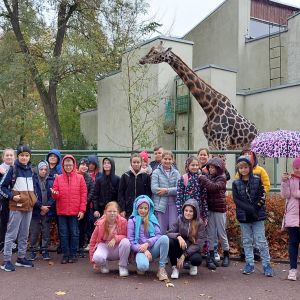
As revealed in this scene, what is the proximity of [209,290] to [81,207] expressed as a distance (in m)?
2.34

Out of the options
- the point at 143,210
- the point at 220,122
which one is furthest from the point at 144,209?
the point at 220,122

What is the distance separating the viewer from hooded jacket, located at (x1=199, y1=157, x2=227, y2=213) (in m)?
6.52

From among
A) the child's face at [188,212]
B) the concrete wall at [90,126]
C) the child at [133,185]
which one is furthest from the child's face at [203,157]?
the concrete wall at [90,126]

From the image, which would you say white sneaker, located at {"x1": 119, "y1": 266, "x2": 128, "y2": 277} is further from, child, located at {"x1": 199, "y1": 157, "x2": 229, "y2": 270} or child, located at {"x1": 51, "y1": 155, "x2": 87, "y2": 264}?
child, located at {"x1": 199, "y1": 157, "x2": 229, "y2": 270}

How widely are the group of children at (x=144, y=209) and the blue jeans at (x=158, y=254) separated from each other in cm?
1

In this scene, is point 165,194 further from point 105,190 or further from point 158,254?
point 105,190

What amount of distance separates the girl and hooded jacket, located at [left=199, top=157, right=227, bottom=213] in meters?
0.09

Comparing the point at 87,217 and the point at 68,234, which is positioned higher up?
the point at 87,217

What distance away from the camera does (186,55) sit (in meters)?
14.2

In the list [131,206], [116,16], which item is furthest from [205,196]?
[116,16]

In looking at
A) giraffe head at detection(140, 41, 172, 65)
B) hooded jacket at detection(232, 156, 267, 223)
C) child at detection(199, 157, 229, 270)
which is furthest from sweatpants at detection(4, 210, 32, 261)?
giraffe head at detection(140, 41, 172, 65)

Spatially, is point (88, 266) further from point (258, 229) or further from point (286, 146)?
point (286, 146)

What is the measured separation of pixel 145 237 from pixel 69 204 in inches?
51.1

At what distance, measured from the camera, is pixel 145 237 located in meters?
6.40
